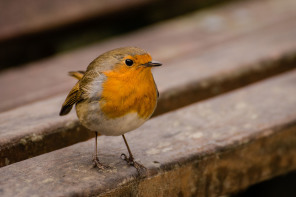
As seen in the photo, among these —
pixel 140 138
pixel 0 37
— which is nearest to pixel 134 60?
pixel 140 138

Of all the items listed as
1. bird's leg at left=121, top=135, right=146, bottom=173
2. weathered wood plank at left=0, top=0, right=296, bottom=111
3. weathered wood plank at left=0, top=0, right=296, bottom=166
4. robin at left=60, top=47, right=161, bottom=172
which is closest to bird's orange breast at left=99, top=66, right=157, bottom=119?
robin at left=60, top=47, right=161, bottom=172

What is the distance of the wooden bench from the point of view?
5.57ft

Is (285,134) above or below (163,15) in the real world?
below

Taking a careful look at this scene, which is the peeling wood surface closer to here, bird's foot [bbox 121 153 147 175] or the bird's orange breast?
the bird's orange breast

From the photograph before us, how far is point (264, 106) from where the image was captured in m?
2.26

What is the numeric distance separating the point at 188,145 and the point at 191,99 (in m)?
0.59

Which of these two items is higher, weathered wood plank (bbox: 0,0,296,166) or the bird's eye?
the bird's eye

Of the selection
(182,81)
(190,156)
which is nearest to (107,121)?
(190,156)

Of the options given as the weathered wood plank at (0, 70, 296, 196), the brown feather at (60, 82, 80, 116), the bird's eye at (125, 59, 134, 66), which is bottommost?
the weathered wood plank at (0, 70, 296, 196)

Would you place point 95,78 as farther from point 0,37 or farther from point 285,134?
point 0,37

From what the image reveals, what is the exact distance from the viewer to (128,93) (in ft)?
5.49

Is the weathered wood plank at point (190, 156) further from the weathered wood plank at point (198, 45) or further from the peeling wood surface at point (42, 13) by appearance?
the peeling wood surface at point (42, 13)

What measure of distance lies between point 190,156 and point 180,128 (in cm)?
27

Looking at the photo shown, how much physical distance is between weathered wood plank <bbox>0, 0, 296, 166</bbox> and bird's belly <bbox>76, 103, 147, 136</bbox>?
349 millimetres
